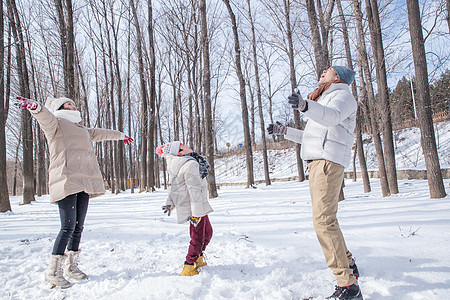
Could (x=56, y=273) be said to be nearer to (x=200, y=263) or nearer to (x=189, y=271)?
(x=189, y=271)

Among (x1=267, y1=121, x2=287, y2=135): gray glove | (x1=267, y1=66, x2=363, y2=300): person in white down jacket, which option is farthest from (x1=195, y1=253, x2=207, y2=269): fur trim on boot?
(x1=267, y1=121, x2=287, y2=135): gray glove

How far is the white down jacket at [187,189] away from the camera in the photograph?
279cm

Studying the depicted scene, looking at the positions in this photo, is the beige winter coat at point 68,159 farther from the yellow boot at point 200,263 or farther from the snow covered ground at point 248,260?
the yellow boot at point 200,263

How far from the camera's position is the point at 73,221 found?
2605 mm

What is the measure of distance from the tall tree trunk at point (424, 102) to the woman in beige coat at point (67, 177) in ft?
23.8

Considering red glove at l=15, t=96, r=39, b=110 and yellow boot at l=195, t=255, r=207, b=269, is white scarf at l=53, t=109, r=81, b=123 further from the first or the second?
yellow boot at l=195, t=255, r=207, b=269

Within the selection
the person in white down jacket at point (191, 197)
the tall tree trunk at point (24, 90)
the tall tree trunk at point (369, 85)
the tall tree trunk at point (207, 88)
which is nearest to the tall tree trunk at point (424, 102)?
the tall tree trunk at point (369, 85)

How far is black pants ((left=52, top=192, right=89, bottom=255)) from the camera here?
2.58 meters

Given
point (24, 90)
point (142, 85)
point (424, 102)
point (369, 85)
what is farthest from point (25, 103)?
point (142, 85)

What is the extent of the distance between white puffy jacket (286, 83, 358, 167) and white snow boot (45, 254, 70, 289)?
2.61 m

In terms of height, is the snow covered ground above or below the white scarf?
below

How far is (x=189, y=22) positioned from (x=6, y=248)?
10.6m

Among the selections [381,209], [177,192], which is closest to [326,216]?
[177,192]

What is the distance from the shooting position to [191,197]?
281cm
